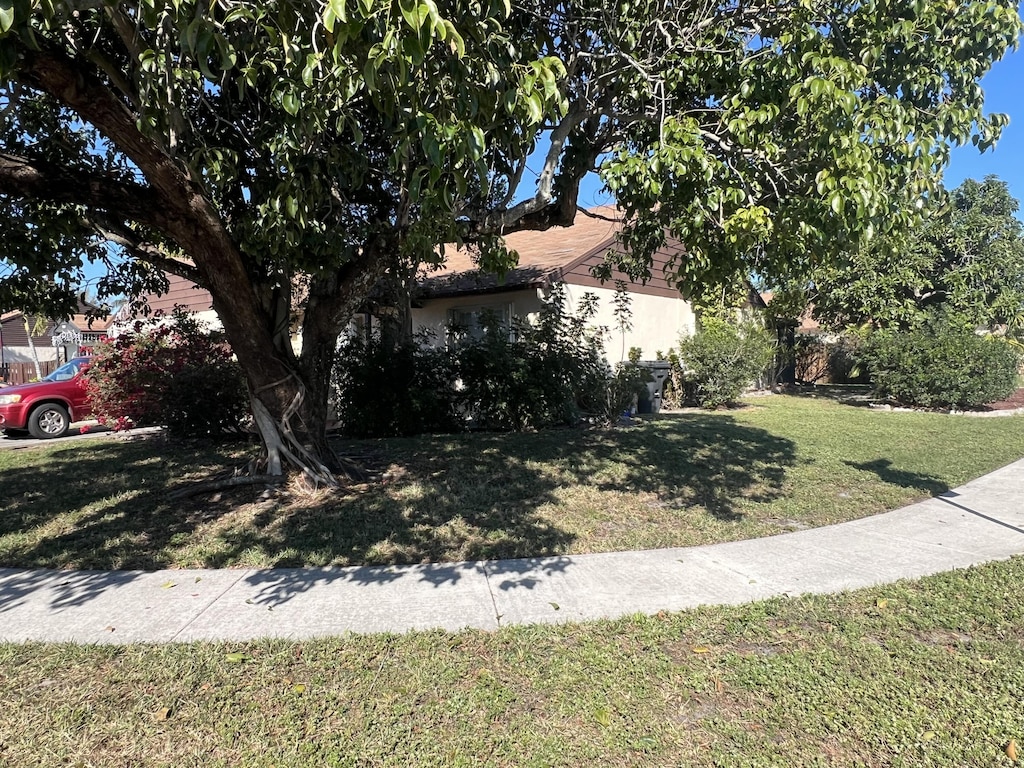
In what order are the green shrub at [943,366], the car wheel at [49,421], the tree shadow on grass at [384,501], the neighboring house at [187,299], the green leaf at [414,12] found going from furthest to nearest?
the neighboring house at [187,299] < the green shrub at [943,366] < the car wheel at [49,421] < the tree shadow on grass at [384,501] < the green leaf at [414,12]

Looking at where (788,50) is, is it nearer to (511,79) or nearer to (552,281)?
(511,79)

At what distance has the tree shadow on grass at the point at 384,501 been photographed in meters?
5.24

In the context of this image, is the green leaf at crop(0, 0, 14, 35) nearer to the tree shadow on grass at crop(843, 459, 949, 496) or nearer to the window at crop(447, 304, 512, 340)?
the tree shadow on grass at crop(843, 459, 949, 496)

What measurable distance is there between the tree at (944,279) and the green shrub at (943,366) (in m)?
1.27

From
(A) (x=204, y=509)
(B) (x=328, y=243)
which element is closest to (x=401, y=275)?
(B) (x=328, y=243)

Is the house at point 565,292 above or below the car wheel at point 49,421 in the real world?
above

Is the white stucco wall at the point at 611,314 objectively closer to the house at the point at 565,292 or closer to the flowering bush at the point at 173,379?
the house at the point at 565,292

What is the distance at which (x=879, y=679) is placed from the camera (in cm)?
327

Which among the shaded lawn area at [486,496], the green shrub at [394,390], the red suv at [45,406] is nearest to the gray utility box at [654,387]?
the shaded lawn area at [486,496]

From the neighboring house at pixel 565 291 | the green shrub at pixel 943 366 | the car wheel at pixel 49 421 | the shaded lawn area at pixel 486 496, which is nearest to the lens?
the shaded lawn area at pixel 486 496

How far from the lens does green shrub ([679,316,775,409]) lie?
15.5 metres

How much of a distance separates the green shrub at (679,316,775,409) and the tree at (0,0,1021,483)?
8256 mm

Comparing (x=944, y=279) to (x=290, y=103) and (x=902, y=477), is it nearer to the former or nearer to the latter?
(x=902, y=477)

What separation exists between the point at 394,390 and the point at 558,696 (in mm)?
8306
